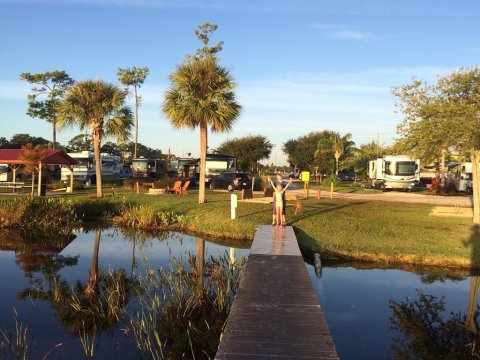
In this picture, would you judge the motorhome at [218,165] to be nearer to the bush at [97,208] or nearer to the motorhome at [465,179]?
the bush at [97,208]

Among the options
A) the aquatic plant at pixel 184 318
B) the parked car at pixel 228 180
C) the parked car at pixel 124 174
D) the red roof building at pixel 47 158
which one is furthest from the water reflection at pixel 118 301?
the parked car at pixel 124 174

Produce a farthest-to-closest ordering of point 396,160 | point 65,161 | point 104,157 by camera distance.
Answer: point 104,157 < point 396,160 < point 65,161

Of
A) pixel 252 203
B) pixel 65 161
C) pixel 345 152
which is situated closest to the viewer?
pixel 252 203

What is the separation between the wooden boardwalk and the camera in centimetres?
501

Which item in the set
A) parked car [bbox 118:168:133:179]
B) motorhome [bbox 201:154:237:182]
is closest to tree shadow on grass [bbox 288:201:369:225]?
motorhome [bbox 201:154:237:182]

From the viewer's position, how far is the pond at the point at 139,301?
23.7 feet

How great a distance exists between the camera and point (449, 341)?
24.4 ft

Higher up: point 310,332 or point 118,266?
point 310,332

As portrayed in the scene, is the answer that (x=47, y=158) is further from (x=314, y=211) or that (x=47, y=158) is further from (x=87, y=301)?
(x=87, y=301)

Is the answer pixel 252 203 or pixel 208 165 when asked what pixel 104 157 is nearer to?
pixel 208 165

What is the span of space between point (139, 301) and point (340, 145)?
170ft

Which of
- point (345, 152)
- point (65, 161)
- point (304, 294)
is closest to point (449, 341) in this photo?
point (304, 294)

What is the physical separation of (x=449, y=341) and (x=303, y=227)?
838 cm

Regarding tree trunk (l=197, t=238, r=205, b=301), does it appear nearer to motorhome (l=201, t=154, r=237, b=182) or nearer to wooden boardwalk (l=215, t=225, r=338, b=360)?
wooden boardwalk (l=215, t=225, r=338, b=360)
